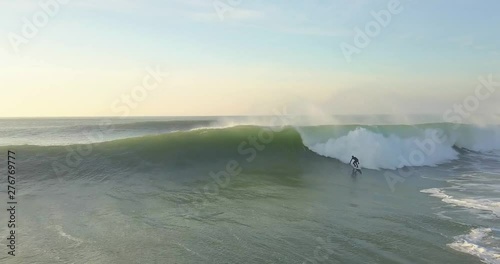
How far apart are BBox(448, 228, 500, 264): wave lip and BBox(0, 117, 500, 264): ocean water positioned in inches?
0.7

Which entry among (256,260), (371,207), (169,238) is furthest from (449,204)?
(169,238)

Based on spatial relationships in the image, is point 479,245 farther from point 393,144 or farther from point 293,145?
point 393,144

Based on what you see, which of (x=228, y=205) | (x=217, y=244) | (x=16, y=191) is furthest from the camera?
(x=16, y=191)

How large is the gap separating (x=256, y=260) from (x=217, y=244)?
3.23 feet

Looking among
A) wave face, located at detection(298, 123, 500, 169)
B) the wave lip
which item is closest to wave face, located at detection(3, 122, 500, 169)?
wave face, located at detection(298, 123, 500, 169)

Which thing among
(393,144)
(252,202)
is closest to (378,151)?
(393,144)

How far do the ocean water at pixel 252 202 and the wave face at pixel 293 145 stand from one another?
9 centimetres

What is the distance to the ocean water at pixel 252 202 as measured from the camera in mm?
6223

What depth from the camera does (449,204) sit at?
953cm

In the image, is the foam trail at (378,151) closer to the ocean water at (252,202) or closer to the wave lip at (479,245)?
the ocean water at (252,202)

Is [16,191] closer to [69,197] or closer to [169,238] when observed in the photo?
[69,197]

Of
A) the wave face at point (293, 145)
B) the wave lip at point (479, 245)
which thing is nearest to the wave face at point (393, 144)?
the wave face at point (293, 145)

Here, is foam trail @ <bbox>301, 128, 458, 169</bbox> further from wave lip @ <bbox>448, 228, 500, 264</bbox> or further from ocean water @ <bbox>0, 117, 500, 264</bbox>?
wave lip @ <bbox>448, 228, 500, 264</bbox>

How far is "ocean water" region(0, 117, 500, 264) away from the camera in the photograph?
6.22m
